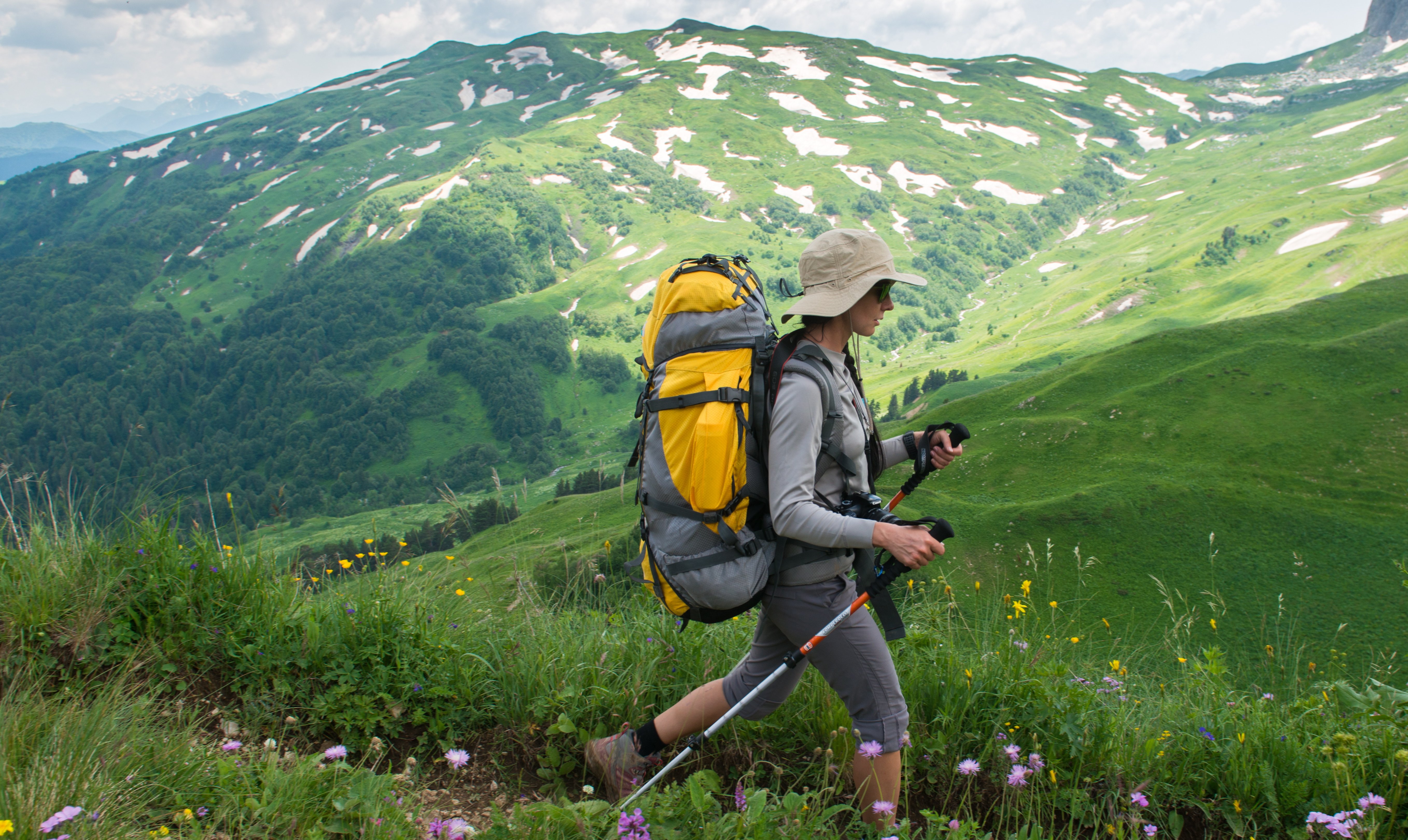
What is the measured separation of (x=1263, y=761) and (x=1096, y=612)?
5002 centimetres

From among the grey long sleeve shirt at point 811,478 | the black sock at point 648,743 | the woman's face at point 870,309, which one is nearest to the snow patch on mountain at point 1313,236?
the woman's face at point 870,309

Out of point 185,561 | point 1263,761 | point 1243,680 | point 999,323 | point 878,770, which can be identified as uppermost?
point 185,561

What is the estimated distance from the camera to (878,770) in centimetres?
350

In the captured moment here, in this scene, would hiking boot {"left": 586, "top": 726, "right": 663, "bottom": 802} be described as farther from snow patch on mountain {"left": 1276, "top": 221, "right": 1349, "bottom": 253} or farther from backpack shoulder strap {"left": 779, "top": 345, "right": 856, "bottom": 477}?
snow patch on mountain {"left": 1276, "top": 221, "right": 1349, "bottom": 253}

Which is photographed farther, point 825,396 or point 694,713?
point 694,713

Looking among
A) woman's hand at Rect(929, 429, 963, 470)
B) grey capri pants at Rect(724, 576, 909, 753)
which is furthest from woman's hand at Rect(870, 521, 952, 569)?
woman's hand at Rect(929, 429, 963, 470)

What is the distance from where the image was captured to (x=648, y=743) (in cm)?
391

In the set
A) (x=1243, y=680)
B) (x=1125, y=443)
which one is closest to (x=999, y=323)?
(x=1125, y=443)

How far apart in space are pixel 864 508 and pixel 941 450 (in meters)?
0.59

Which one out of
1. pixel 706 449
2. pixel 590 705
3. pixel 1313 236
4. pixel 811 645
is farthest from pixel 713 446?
pixel 1313 236

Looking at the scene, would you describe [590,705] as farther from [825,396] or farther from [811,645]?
[825,396]

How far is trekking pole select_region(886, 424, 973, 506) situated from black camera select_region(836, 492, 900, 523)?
0.15 m

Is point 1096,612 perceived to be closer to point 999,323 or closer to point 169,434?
point 999,323

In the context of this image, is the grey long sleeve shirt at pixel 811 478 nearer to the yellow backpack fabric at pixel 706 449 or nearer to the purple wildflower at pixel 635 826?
the yellow backpack fabric at pixel 706 449
